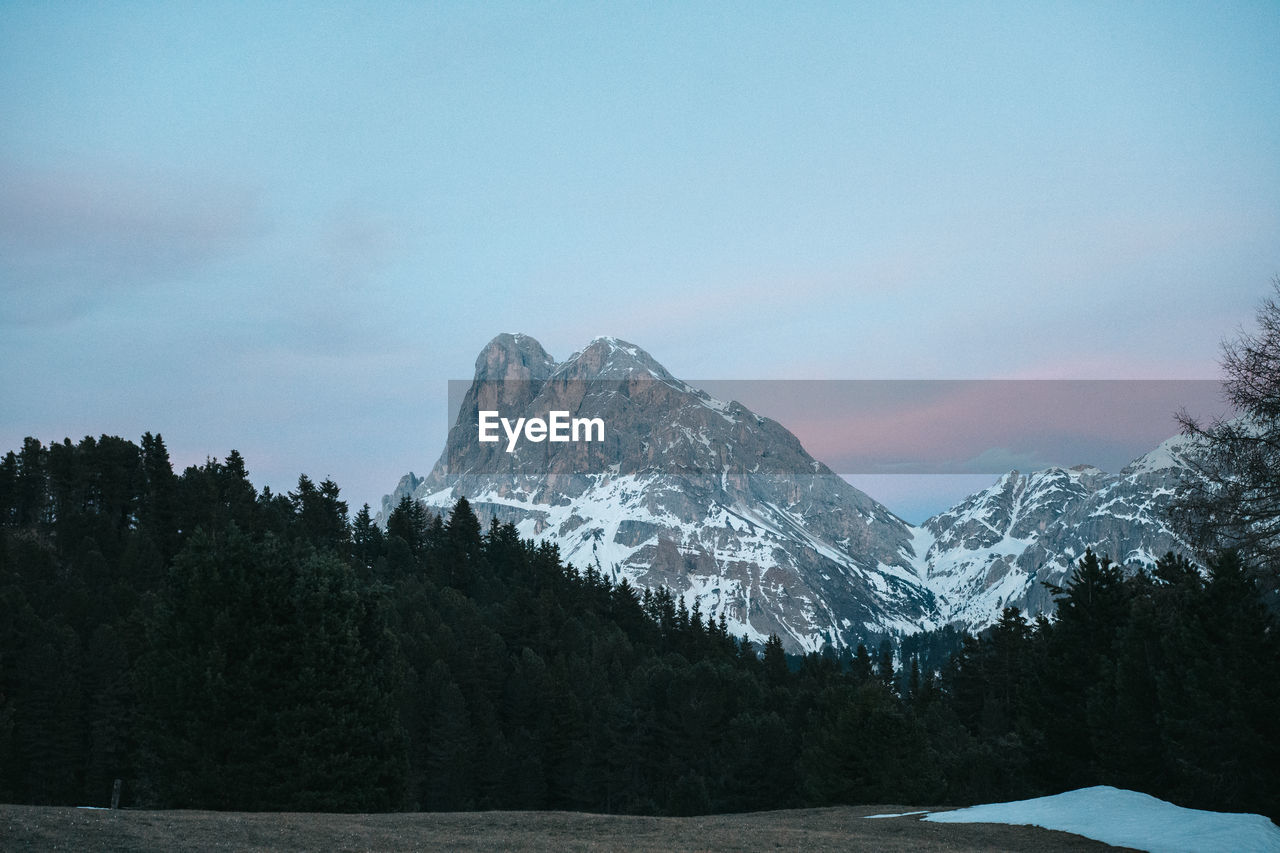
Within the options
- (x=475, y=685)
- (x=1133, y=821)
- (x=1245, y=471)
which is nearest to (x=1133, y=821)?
(x=1133, y=821)

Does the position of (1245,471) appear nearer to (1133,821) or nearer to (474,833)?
(1133,821)

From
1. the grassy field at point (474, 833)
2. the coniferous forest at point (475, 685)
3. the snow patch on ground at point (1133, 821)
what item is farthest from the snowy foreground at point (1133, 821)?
the coniferous forest at point (475, 685)

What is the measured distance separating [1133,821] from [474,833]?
65.5 feet

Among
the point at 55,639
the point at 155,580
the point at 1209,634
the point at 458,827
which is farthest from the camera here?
the point at 155,580

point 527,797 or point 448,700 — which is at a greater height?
point 448,700

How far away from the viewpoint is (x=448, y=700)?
82438 mm

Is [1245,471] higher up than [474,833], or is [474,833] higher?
[1245,471]

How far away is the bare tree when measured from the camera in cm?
3050

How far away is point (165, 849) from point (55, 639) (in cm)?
6968

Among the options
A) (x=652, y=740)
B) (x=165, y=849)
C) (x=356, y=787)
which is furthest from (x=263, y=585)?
(x=652, y=740)

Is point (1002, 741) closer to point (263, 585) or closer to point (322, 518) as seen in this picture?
point (263, 585)

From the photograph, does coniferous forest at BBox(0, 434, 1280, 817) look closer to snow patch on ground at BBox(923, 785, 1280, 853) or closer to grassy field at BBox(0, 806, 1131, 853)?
snow patch on ground at BBox(923, 785, 1280, 853)

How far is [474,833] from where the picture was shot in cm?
2592

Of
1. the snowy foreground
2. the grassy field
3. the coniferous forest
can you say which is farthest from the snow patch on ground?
the coniferous forest
